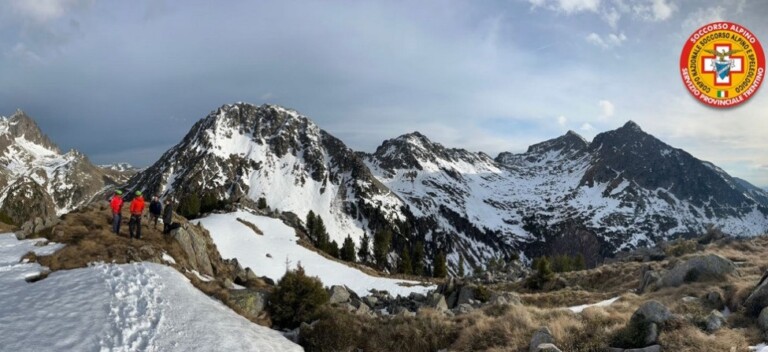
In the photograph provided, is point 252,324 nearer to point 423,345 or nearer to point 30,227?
point 423,345

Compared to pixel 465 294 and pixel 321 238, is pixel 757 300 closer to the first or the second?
pixel 465 294

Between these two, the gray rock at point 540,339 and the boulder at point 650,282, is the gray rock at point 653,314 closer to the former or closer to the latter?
the gray rock at point 540,339

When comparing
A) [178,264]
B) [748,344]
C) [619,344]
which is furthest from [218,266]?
[748,344]

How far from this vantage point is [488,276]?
6369 cm

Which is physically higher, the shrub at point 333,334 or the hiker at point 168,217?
the hiker at point 168,217

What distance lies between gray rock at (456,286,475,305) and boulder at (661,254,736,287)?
48.0 feet

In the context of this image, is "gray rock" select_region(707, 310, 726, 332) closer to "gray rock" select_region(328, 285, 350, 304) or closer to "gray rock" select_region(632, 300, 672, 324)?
"gray rock" select_region(632, 300, 672, 324)

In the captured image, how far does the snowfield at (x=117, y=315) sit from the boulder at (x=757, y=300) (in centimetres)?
1582

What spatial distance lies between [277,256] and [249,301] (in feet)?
124

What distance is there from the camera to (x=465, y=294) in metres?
34.2

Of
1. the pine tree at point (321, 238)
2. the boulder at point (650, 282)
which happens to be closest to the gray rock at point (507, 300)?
the boulder at point (650, 282)

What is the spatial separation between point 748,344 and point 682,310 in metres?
4.25

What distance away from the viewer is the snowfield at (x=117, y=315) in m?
13.0

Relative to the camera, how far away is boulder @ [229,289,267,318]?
19.9 m
